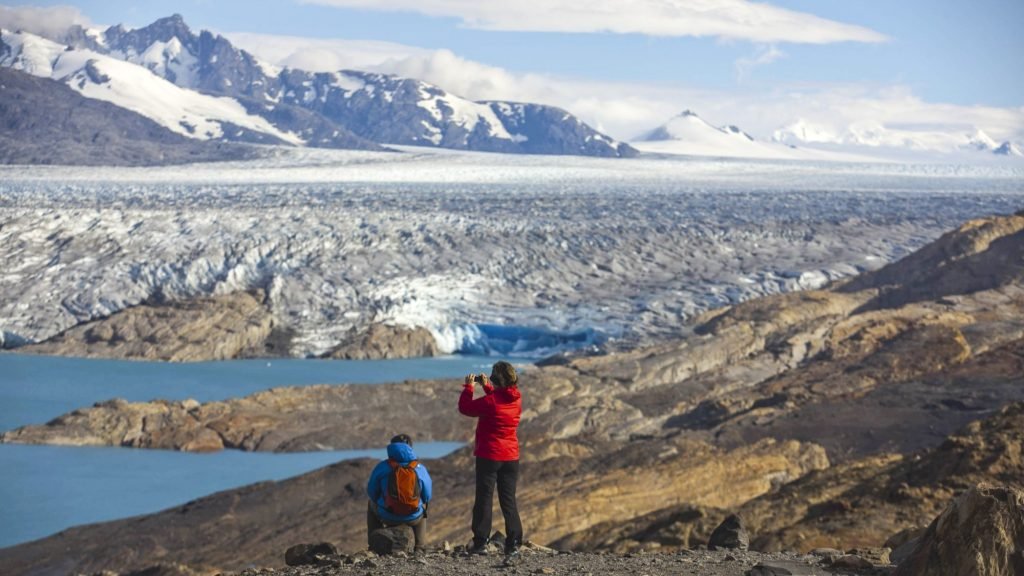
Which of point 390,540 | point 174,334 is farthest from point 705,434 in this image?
point 174,334

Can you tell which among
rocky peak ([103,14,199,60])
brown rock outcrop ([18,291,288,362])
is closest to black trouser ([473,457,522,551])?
brown rock outcrop ([18,291,288,362])

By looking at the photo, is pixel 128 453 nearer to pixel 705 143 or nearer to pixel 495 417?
pixel 495 417

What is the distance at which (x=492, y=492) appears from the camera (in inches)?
227

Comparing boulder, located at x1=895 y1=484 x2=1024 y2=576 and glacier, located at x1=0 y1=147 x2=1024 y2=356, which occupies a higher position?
boulder, located at x1=895 y1=484 x2=1024 y2=576

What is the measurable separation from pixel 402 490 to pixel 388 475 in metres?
0.09

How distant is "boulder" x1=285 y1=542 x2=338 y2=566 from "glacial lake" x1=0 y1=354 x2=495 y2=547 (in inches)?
338

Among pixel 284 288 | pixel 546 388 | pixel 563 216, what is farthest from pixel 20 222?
pixel 546 388

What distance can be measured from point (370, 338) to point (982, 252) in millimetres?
11380

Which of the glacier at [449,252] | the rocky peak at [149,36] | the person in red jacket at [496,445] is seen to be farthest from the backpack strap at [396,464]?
the rocky peak at [149,36]

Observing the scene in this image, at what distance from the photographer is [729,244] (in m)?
32.1

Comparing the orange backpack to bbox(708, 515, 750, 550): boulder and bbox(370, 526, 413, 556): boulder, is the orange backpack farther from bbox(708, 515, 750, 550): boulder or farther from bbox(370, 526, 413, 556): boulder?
bbox(708, 515, 750, 550): boulder

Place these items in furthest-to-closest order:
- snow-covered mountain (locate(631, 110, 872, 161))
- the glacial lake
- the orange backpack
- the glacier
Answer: snow-covered mountain (locate(631, 110, 872, 161)) → the glacier → the glacial lake → the orange backpack

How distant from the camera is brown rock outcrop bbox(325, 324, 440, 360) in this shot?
24625 millimetres

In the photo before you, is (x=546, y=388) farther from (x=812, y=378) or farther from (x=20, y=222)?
(x=20, y=222)
